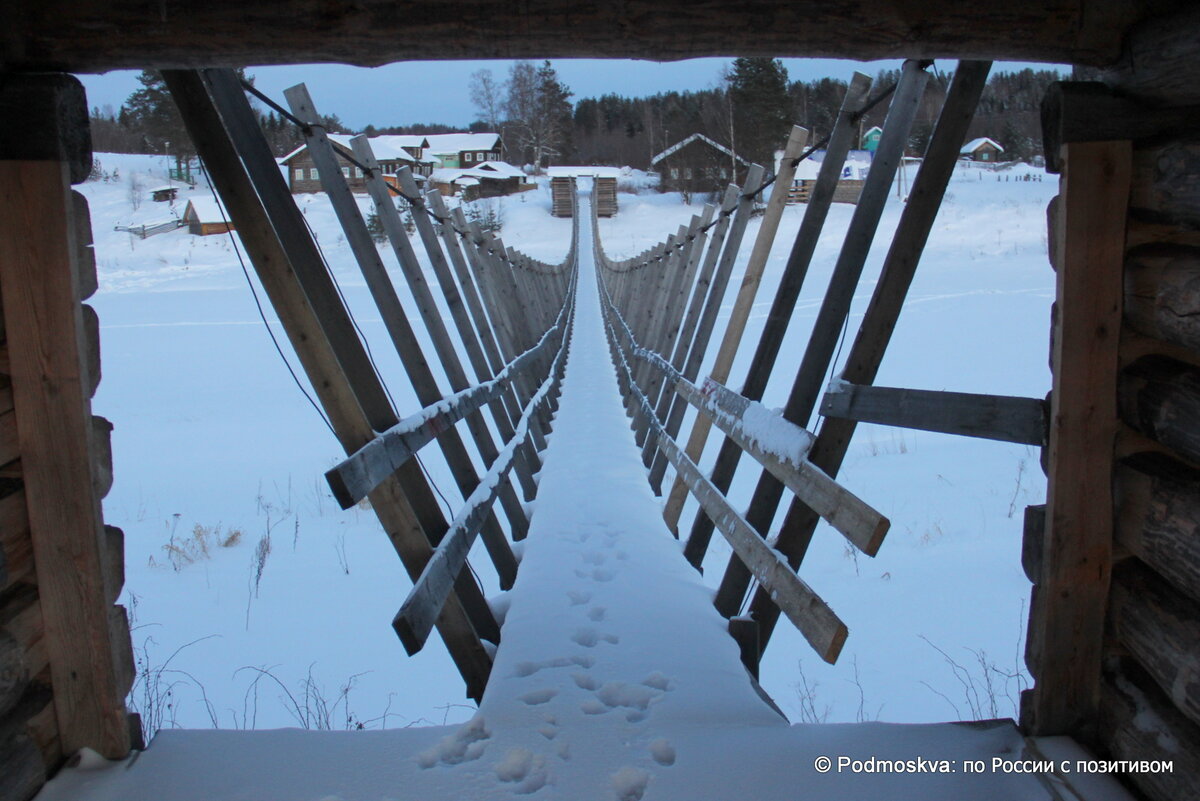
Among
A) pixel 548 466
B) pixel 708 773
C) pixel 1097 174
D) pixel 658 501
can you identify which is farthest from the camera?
pixel 548 466

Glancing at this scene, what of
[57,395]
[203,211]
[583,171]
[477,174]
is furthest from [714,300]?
[583,171]

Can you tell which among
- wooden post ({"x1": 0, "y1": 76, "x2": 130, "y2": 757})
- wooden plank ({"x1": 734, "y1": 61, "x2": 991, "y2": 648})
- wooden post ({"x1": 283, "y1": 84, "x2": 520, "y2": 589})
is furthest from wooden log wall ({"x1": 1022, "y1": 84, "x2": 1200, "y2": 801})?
wooden post ({"x1": 0, "y1": 76, "x2": 130, "y2": 757})

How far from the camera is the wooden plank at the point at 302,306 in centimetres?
251

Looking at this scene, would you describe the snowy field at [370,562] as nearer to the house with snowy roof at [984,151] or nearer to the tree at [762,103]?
the tree at [762,103]

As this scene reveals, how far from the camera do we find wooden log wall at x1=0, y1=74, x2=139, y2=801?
6.97 ft

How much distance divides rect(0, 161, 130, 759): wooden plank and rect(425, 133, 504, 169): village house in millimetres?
75905

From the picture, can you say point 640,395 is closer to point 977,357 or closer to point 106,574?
point 106,574

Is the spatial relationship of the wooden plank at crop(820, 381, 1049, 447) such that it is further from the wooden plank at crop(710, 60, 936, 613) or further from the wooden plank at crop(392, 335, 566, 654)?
the wooden plank at crop(392, 335, 566, 654)

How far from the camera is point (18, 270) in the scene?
2.15 m

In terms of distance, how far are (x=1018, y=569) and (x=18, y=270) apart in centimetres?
540

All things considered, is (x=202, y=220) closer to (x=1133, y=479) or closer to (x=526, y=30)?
(x=526, y=30)

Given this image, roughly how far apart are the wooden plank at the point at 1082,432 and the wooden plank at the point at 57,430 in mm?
2789

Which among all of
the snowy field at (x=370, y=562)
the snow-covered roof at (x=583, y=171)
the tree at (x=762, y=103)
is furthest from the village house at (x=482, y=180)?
the snowy field at (x=370, y=562)

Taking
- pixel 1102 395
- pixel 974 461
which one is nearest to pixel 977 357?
pixel 974 461
